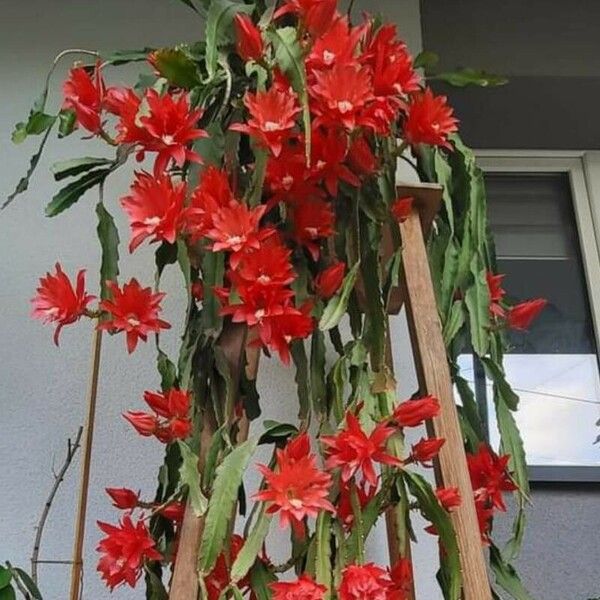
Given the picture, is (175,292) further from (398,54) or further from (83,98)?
(398,54)

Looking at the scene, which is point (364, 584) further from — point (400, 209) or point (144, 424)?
point (400, 209)

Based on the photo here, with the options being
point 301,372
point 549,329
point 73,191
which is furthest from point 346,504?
point 549,329

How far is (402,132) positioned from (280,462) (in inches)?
17.3

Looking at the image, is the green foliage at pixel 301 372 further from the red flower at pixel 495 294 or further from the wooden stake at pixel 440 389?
the red flower at pixel 495 294

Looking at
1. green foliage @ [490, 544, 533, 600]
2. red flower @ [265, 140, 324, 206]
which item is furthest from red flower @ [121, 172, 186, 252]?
green foliage @ [490, 544, 533, 600]

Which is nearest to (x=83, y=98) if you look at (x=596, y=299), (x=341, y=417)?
(x=341, y=417)

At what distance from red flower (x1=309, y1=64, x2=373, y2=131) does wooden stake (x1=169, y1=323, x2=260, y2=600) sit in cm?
24

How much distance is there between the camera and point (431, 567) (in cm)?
129

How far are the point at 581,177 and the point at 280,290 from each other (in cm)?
144

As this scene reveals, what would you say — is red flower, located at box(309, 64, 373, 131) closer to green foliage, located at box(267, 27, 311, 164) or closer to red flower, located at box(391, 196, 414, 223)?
green foliage, located at box(267, 27, 311, 164)

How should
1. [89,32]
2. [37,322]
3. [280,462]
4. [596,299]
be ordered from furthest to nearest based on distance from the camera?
1. [596,299]
2. [89,32]
3. [37,322]
4. [280,462]

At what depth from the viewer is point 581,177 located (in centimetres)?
197

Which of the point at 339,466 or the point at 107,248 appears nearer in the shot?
the point at 339,466

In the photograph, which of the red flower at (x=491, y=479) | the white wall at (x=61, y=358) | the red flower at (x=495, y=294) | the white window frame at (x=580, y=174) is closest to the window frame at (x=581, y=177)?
the white window frame at (x=580, y=174)
